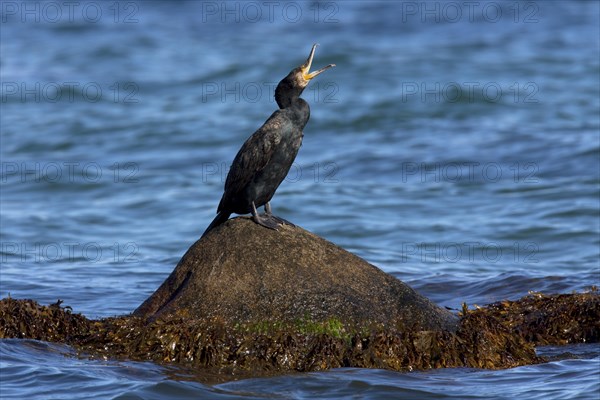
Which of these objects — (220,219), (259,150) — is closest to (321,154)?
(220,219)

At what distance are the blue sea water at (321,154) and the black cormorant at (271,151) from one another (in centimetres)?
135

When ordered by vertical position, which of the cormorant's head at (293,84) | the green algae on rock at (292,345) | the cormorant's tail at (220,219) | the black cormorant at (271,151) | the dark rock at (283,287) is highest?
the cormorant's head at (293,84)

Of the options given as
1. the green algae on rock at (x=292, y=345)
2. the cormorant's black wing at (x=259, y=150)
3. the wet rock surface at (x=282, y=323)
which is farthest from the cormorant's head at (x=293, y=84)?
the green algae on rock at (x=292, y=345)

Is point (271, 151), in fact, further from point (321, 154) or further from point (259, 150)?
point (321, 154)

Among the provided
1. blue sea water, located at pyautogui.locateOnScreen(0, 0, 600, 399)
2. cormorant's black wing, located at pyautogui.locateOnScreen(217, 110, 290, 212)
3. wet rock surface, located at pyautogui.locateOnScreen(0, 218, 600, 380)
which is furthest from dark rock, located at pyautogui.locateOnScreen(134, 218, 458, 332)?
blue sea water, located at pyautogui.locateOnScreen(0, 0, 600, 399)

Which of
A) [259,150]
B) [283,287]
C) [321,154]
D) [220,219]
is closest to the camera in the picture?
[283,287]

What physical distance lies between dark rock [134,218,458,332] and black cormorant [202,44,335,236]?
22cm

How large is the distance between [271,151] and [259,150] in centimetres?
8

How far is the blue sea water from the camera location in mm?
6539

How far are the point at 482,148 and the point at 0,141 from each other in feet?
25.1

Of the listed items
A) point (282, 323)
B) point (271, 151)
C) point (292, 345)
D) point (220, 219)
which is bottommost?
point (292, 345)

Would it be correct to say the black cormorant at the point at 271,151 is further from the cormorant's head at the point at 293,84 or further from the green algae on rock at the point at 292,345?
the green algae on rock at the point at 292,345

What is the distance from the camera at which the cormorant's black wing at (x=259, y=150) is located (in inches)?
271

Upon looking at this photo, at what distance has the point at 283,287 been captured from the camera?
6.56m
